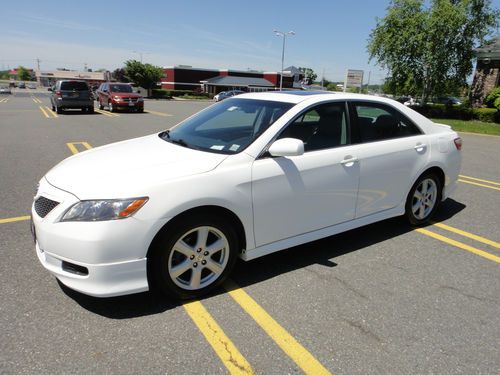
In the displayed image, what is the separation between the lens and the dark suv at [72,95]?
19.3 meters

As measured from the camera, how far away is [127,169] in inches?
115

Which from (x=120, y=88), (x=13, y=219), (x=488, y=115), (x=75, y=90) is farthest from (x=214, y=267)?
(x=488, y=115)

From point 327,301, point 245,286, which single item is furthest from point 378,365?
point 245,286

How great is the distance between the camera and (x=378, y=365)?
2373 millimetres

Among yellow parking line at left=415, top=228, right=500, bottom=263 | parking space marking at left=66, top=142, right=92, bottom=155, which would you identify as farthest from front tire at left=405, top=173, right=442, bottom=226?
parking space marking at left=66, top=142, right=92, bottom=155

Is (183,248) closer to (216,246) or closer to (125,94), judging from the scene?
(216,246)

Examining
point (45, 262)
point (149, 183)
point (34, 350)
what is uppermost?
point (149, 183)

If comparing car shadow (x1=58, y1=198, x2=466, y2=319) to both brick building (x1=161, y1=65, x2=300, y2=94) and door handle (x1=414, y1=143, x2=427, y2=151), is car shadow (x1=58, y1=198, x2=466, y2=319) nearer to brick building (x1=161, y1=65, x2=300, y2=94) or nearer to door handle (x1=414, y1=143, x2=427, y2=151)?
door handle (x1=414, y1=143, x2=427, y2=151)

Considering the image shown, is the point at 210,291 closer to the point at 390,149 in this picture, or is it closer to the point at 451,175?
the point at 390,149

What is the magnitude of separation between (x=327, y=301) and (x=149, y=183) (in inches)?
65.3

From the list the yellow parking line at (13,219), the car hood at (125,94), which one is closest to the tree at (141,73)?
the car hood at (125,94)

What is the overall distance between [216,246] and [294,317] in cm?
80

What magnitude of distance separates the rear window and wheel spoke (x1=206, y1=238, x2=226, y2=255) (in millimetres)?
19392

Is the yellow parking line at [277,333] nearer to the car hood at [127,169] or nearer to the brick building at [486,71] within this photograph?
the car hood at [127,169]
